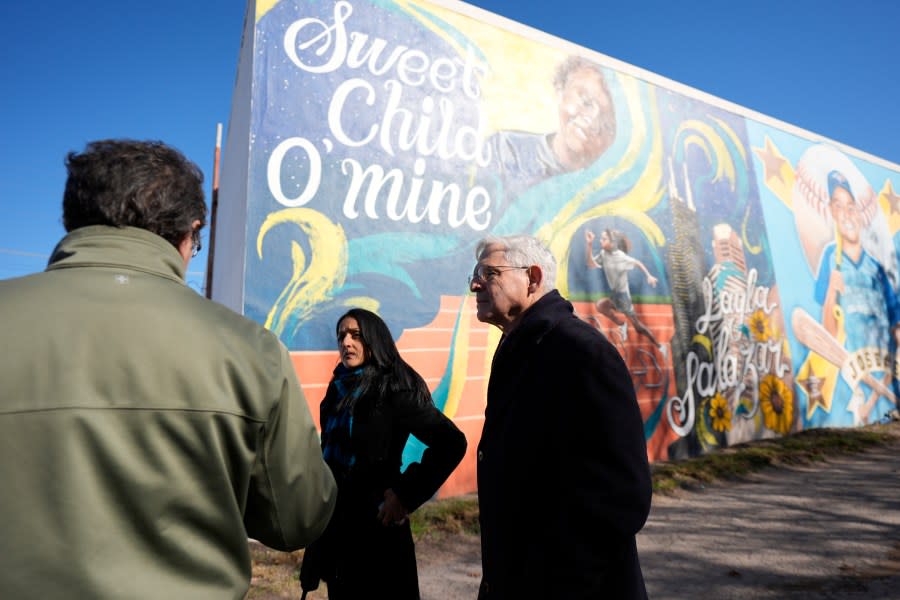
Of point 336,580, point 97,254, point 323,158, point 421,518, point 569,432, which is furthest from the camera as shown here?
point 323,158

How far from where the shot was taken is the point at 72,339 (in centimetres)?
96

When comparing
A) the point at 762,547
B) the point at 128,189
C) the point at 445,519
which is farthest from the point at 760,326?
the point at 128,189

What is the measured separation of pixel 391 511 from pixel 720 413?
7.61m

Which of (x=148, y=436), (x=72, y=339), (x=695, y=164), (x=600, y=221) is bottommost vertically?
(x=148, y=436)

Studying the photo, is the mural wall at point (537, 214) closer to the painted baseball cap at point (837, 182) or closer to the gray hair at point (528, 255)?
the painted baseball cap at point (837, 182)

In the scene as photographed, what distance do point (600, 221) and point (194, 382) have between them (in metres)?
7.20

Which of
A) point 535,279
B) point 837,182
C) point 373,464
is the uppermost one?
point 837,182

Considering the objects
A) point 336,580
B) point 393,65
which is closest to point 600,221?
point 393,65

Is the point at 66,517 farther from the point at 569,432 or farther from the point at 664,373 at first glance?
the point at 664,373

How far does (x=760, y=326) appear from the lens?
30.9 ft

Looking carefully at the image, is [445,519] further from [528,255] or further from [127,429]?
[127,429]

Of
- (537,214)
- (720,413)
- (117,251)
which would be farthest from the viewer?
(720,413)

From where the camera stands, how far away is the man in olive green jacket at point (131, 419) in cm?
92

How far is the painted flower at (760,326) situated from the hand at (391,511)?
8667 millimetres
